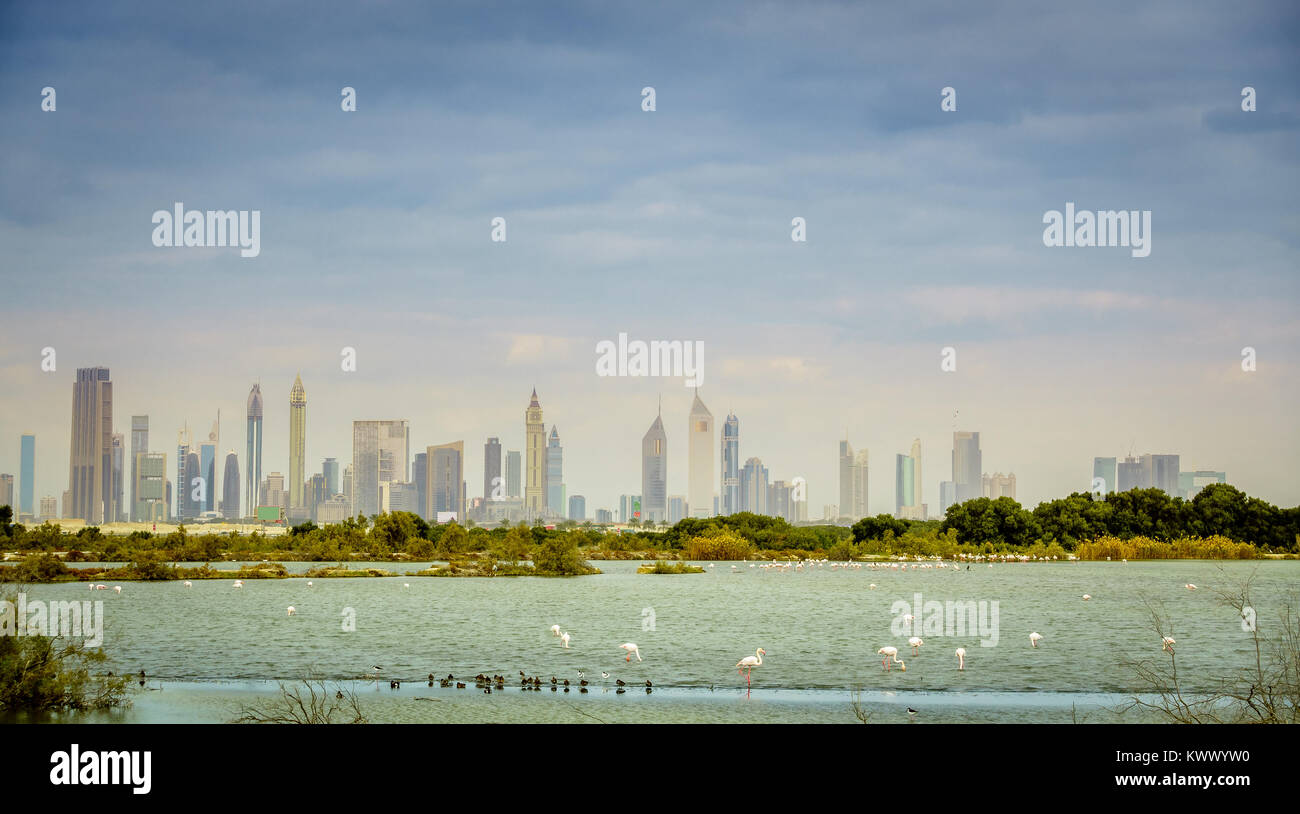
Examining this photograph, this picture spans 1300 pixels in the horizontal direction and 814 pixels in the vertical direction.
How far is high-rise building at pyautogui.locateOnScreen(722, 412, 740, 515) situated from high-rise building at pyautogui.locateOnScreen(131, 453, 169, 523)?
50.0 meters

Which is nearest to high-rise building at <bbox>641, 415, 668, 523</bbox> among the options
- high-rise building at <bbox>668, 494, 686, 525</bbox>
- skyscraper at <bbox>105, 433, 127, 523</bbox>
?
high-rise building at <bbox>668, 494, 686, 525</bbox>

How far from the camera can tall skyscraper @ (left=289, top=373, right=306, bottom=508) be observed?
66125 mm

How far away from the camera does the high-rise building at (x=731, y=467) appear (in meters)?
99.9

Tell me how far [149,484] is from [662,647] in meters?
53.3

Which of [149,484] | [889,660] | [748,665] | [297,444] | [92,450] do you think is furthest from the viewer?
[297,444]

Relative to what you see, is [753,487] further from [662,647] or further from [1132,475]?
[662,647]

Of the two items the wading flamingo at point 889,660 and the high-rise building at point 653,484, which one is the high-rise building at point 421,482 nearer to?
the high-rise building at point 653,484

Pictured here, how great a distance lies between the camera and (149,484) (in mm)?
63406

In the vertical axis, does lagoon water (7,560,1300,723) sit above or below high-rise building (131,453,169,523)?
below

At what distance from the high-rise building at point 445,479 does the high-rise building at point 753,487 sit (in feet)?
119

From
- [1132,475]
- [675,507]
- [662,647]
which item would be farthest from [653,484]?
[662,647]

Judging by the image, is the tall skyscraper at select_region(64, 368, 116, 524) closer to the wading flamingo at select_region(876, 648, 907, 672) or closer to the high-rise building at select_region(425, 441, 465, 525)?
the wading flamingo at select_region(876, 648, 907, 672)
